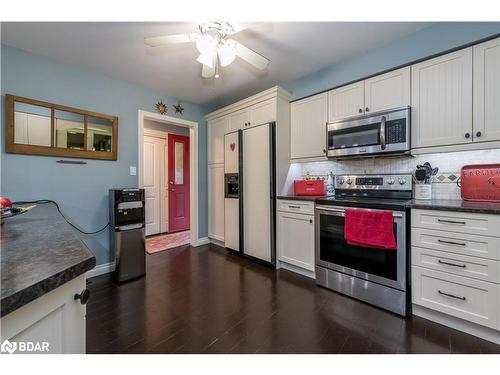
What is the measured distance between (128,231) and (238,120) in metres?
2.05

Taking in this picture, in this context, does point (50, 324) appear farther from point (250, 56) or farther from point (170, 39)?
point (250, 56)

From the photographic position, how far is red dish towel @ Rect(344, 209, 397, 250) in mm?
1822

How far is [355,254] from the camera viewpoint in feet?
6.78

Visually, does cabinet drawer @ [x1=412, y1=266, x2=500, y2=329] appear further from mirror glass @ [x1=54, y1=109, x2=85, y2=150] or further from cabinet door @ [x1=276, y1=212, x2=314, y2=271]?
mirror glass @ [x1=54, y1=109, x2=85, y2=150]

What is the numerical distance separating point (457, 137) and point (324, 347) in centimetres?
195

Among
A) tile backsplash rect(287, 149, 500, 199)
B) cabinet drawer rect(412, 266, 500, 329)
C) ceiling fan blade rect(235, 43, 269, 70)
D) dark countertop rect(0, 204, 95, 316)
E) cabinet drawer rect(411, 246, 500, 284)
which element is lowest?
cabinet drawer rect(412, 266, 500, 329)

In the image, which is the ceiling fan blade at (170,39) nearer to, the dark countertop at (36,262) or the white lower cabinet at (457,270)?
the dark countertop at (36,262)

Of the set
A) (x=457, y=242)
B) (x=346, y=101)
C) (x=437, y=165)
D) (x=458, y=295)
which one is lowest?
(x=458, y=295)

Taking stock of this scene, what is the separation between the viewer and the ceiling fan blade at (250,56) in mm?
1776

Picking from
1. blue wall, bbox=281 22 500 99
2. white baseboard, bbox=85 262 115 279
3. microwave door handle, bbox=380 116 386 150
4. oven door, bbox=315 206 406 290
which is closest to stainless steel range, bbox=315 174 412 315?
oven door, bbox=315 206 406 290

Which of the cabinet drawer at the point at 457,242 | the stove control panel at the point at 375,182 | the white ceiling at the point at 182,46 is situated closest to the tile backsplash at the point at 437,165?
the stove control panel at the point at 375,182

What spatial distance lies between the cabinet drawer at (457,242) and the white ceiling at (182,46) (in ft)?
6.01

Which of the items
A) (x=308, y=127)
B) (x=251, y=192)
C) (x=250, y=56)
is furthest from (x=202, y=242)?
(x=250, y=56)

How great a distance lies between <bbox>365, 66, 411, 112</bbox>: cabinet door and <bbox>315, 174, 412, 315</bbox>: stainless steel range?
704mm
